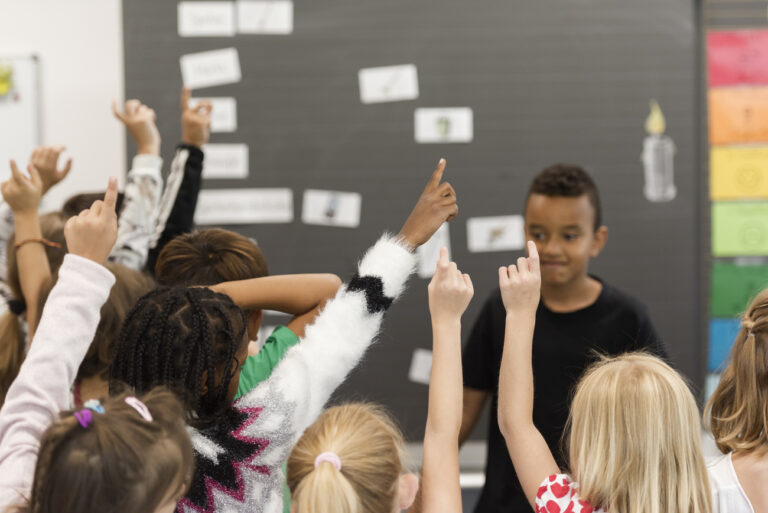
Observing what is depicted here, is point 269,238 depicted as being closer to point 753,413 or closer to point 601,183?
point 601,183

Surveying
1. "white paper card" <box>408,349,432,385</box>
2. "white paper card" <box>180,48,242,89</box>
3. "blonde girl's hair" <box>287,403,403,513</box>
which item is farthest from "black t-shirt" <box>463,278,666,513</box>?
"white paper card" <box>180,48,242,89</box>

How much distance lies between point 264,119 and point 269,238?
1.33 feet

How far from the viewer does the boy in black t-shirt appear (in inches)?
68.1

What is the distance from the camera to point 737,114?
2699mm

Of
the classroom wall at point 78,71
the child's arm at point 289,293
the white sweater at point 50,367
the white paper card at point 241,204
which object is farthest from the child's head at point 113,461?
the classroom wall at point 78,71

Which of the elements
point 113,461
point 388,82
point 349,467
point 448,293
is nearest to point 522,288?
point 448,293

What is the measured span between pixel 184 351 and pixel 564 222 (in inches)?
42.3

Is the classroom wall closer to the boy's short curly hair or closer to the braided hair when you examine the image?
the boy's short curly hair

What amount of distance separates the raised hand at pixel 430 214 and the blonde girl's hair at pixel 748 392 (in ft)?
1.75

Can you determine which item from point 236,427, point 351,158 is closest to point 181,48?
point 351,158

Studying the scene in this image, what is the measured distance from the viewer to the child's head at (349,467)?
40.5 inches

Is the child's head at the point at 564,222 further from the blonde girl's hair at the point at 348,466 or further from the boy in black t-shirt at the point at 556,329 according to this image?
the blonde girl's hair at the point at 348,466

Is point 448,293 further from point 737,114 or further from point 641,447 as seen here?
point 737,114

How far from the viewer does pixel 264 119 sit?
2688 mm
